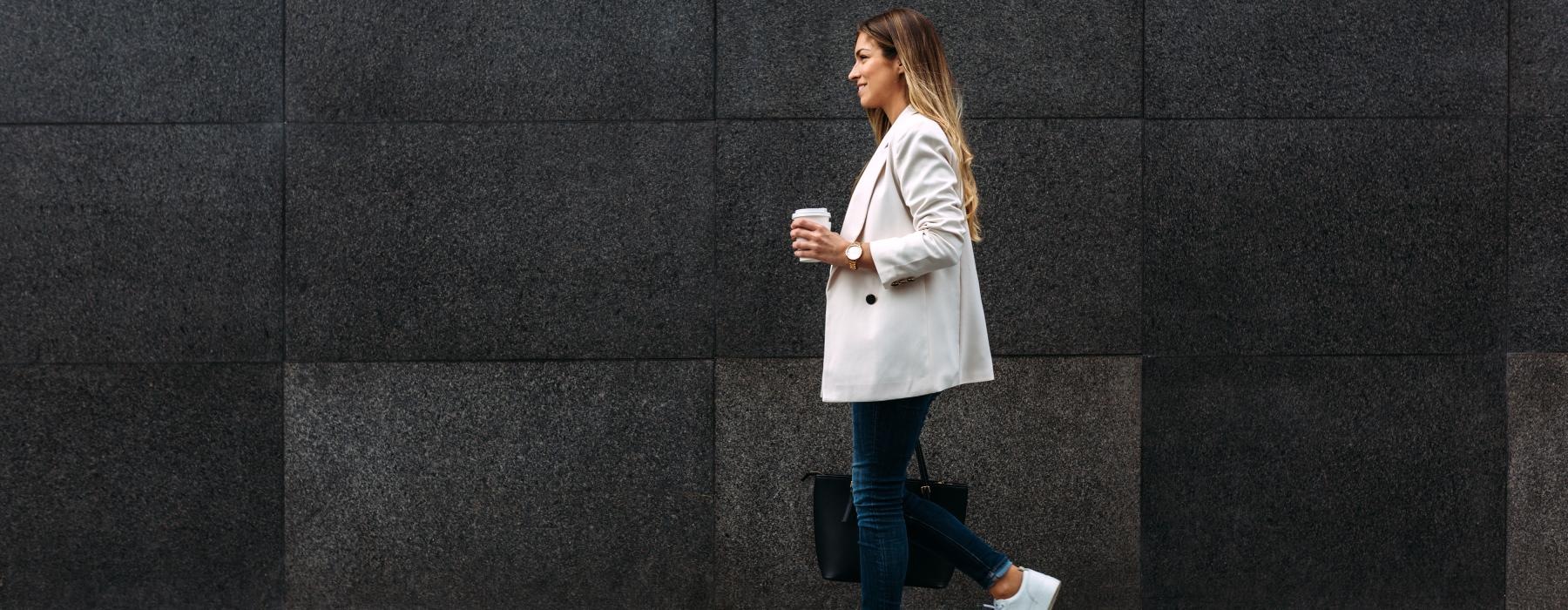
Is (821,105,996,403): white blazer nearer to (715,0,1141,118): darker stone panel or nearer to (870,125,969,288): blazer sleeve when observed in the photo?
(870,125,969,288): blazer sleeve

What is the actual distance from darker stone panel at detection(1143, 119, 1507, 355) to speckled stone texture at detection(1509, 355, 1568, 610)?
1.35 feet

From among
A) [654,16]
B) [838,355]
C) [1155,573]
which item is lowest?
[1155,573]

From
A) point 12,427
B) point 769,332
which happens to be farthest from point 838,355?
point 12,427

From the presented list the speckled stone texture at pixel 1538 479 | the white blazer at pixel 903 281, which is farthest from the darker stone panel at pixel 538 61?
the speckled stone texture at pixel 1538 479

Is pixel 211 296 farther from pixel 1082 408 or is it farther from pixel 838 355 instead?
pixel 1082 408

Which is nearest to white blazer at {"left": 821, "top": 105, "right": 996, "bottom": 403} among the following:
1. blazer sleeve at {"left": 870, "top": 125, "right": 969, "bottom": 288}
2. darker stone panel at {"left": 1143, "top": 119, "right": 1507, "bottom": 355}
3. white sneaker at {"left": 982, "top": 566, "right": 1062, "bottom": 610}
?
blazer sleeve at {"left": 870, "top": 125, "right": 969, "bottom": 288}

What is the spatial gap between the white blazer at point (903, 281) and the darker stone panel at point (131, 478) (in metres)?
2.38

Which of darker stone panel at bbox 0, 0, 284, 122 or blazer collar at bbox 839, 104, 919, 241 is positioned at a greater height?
darker stone panel at bbox 0, 0, 284, 122

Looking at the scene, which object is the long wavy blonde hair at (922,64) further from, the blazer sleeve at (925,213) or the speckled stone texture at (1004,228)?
the speckled stone texture at (1004,228)

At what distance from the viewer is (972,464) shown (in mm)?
4730

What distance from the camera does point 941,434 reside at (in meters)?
4.73

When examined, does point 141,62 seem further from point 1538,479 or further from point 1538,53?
point 1538,479

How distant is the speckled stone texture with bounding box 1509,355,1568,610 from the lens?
482 cm

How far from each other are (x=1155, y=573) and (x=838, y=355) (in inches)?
78.4
